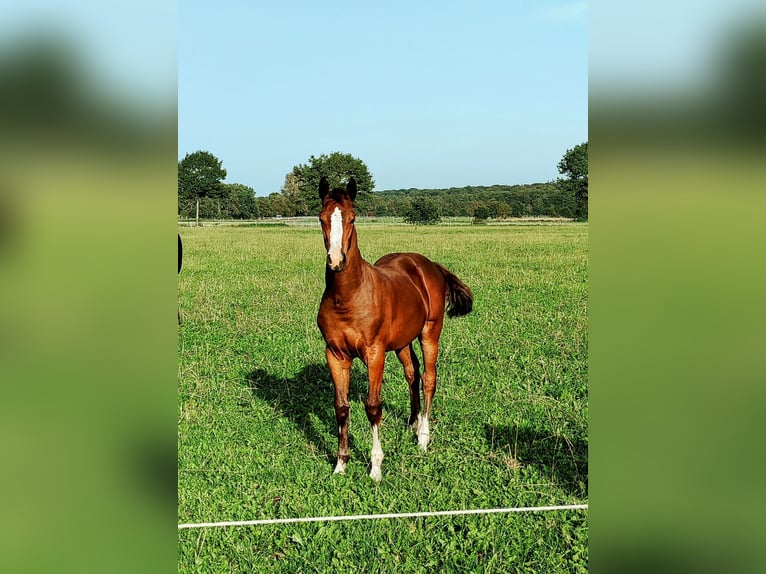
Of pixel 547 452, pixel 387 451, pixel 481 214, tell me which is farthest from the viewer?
pixel 481 214

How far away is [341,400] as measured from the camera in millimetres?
5043

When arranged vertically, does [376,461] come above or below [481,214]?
below

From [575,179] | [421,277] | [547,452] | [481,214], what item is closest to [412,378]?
[421,277]

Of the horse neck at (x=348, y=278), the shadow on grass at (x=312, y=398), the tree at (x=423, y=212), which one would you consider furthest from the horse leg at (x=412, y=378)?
the tree at (x=423, y=212)

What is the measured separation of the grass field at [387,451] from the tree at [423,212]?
49199mm

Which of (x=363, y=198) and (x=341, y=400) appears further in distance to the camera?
(x=363, y=198)

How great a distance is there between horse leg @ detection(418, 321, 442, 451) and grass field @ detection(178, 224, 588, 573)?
15cm

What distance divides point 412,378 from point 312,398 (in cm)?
130

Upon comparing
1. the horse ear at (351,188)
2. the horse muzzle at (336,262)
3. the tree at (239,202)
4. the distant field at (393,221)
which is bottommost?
the horse muzzle at (336,262)

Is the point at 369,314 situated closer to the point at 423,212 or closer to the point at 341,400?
the point at 341,400

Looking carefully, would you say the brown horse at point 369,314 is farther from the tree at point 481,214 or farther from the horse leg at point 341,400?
the tree at point 481,214

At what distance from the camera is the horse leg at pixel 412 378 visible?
587 cm

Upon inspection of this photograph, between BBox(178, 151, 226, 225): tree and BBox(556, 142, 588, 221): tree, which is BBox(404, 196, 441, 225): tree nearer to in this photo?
BBox(556, 142, 588, 221): tree
